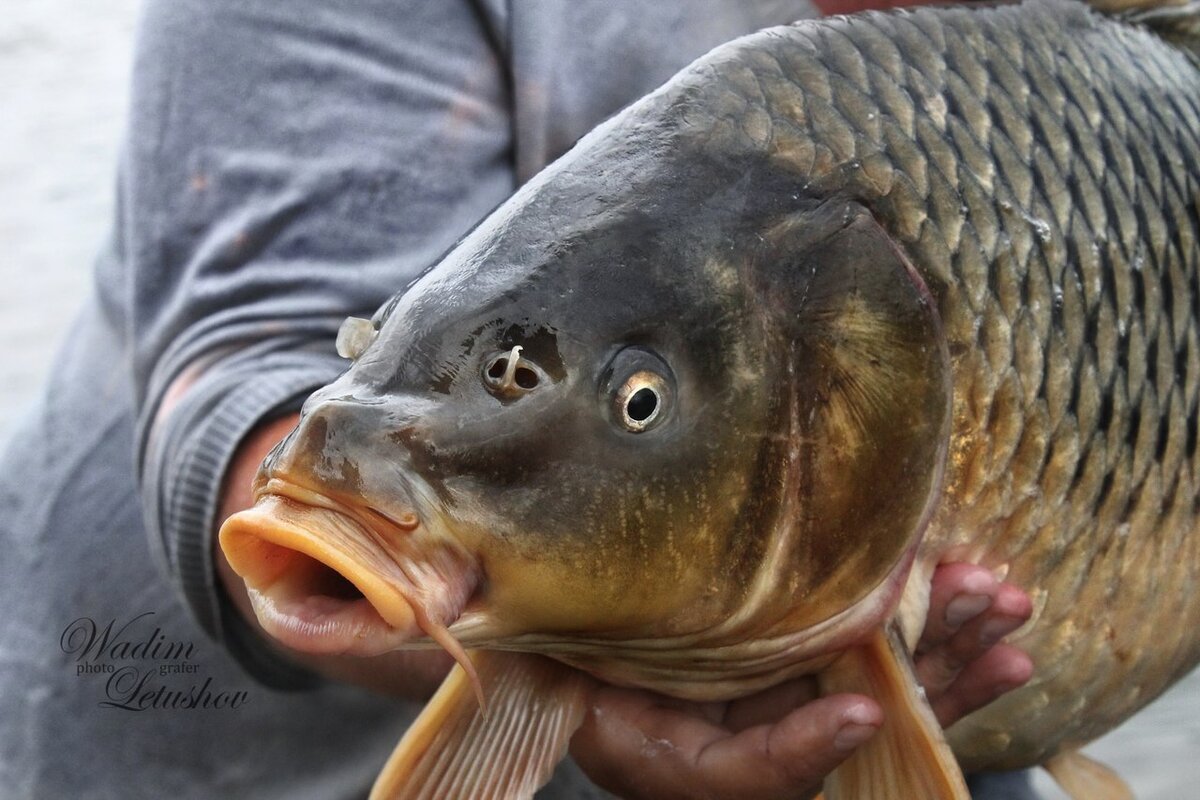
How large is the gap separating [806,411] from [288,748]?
0.98 meters

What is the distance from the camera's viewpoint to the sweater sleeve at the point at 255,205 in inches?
60.5

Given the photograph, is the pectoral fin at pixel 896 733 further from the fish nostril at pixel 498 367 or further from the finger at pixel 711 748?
the fish nostril at pixel 498 367

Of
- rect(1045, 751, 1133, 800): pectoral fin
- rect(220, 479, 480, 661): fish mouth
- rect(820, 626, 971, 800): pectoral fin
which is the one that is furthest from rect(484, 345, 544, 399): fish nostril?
rect(1045, 751, 1133, 800): pectoral fin

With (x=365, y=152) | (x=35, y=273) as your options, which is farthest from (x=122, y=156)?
(x=35, y=273)

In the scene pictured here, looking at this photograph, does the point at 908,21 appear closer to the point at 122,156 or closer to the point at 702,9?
the point at 702,9

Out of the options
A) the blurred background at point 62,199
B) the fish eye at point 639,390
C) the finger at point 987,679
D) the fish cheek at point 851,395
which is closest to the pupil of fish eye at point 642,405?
the fish eye at point 639,390

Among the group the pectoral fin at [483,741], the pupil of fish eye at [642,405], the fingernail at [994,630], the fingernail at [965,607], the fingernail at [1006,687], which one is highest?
the pupil of fish eye at [642,405]

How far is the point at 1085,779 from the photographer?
1535 millimetres

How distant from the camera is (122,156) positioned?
1.71 m

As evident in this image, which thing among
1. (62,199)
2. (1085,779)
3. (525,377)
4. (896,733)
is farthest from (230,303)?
(62,199)

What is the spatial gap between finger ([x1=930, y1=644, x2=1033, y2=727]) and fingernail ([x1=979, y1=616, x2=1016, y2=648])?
0.03m

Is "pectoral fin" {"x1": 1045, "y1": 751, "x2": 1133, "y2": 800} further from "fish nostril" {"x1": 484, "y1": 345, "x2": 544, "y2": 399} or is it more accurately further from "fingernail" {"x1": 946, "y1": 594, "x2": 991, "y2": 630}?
"fish nostril" {"x1": 484, "y1": 345, "x2": 544, "y2": 399}

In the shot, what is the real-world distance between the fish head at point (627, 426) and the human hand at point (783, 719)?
0.09m

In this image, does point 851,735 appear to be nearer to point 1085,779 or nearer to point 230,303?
point 1085,779
